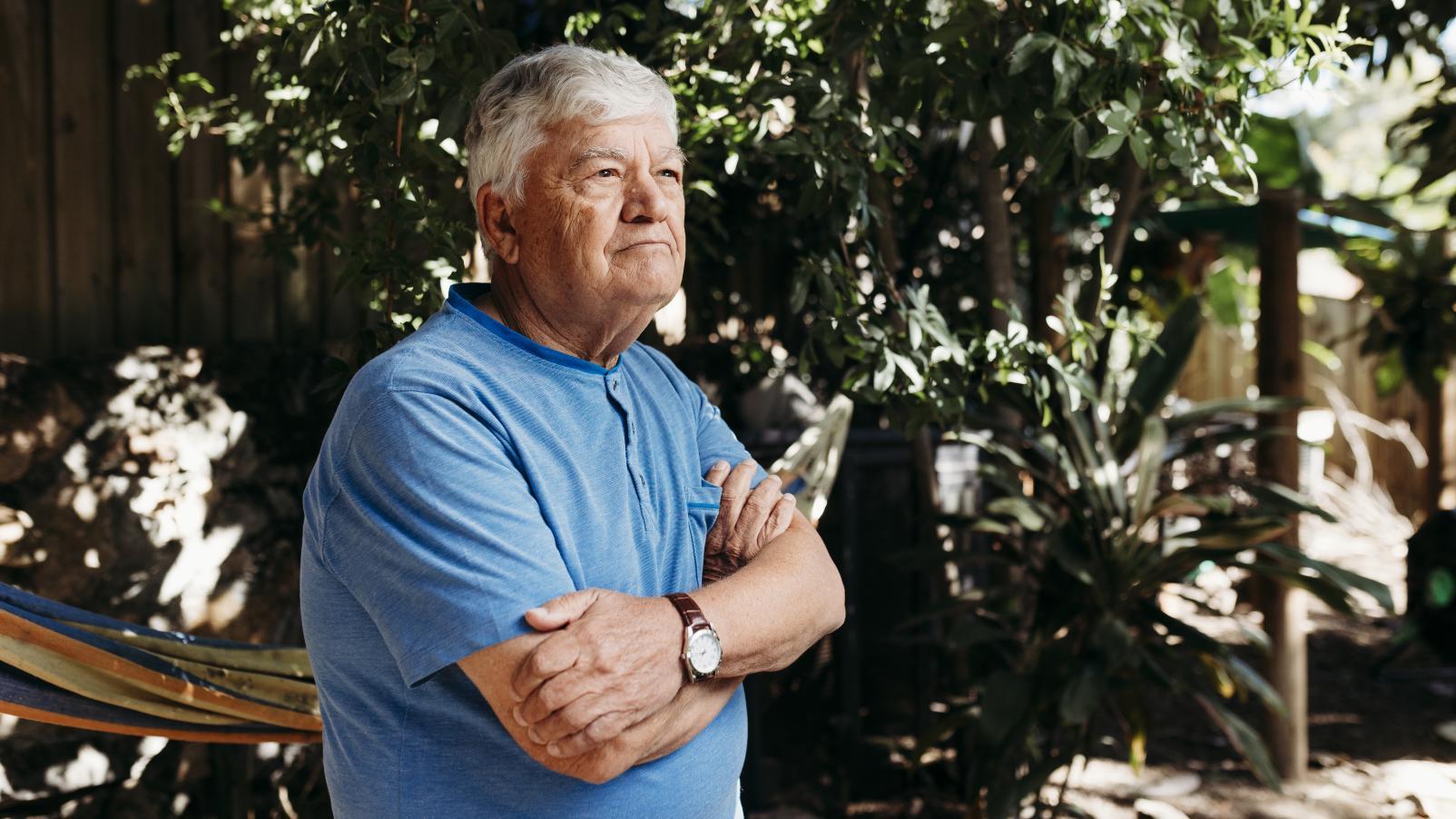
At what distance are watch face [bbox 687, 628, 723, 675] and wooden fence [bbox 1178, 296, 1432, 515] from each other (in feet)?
26.9

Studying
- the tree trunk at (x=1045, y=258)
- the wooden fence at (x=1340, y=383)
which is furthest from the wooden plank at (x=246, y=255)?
the wooden fence at (x=1340, y=383)

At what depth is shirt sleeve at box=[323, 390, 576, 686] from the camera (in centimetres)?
105

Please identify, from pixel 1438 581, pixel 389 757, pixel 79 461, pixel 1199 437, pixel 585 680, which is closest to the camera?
pixel 585 680

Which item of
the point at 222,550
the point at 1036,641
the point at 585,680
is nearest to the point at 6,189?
the point at 222,550

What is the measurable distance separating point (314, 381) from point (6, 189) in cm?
76

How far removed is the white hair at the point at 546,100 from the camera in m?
1.29

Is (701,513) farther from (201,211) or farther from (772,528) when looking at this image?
(201,211)

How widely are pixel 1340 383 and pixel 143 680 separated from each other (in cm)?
930

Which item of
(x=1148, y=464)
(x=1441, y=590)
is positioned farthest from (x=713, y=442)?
(x=1441, y=590)

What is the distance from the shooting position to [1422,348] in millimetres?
4703

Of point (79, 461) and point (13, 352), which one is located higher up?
point (13, 352)

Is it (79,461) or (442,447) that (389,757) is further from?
(79,461)

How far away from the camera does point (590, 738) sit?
1.07 metres

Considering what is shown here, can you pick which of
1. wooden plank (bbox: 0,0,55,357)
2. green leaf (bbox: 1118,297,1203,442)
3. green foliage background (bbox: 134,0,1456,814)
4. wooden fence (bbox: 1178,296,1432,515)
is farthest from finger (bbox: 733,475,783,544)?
wooden fence (bbox: 1178,296,1432,515)
